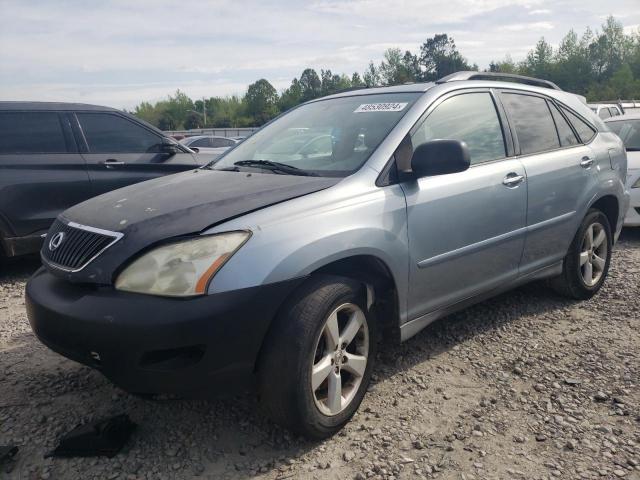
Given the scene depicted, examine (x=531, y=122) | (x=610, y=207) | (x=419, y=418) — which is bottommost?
(x=419, y=418)

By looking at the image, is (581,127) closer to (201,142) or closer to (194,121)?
(201,142)

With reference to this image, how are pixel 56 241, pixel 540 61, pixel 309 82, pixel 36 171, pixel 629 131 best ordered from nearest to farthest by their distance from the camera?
pixel 56 241
pixel 36 171
pixel 629 131
pixel 540 61
pixel 309 82

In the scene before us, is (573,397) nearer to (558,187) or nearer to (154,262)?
(558,187)

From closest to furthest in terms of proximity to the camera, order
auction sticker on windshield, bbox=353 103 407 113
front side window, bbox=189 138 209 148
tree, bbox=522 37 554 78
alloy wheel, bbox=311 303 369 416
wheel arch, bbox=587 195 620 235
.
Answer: alloy wheel, bbox=311 303 369 416 → auction sticker on windshield, bbox=353 103 407 113 → wheel arch, bbox=587 195 620 235 → front side window, bbox=189 138 209 148 → tree, bbox=522 37 554 78

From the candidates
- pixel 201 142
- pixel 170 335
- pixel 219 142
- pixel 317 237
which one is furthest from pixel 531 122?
pixel 219 142

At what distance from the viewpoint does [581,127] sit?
4.42m

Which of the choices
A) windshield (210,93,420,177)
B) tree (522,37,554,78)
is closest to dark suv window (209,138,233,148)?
windshield (210,93,420,177)

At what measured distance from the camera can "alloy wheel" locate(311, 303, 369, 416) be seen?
2.51 m

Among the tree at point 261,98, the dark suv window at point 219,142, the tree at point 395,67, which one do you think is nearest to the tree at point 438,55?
the tree at point 395,67

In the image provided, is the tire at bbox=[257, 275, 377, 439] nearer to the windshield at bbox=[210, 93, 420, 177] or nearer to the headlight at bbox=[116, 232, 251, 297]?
the headlight at bbox=[116, 232, 251, 297]

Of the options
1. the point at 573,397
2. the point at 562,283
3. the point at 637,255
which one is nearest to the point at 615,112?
the point at 637,255

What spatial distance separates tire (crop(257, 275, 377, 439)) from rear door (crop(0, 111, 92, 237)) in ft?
12.7

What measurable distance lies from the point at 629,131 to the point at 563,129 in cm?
435

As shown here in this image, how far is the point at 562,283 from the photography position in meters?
4.33
